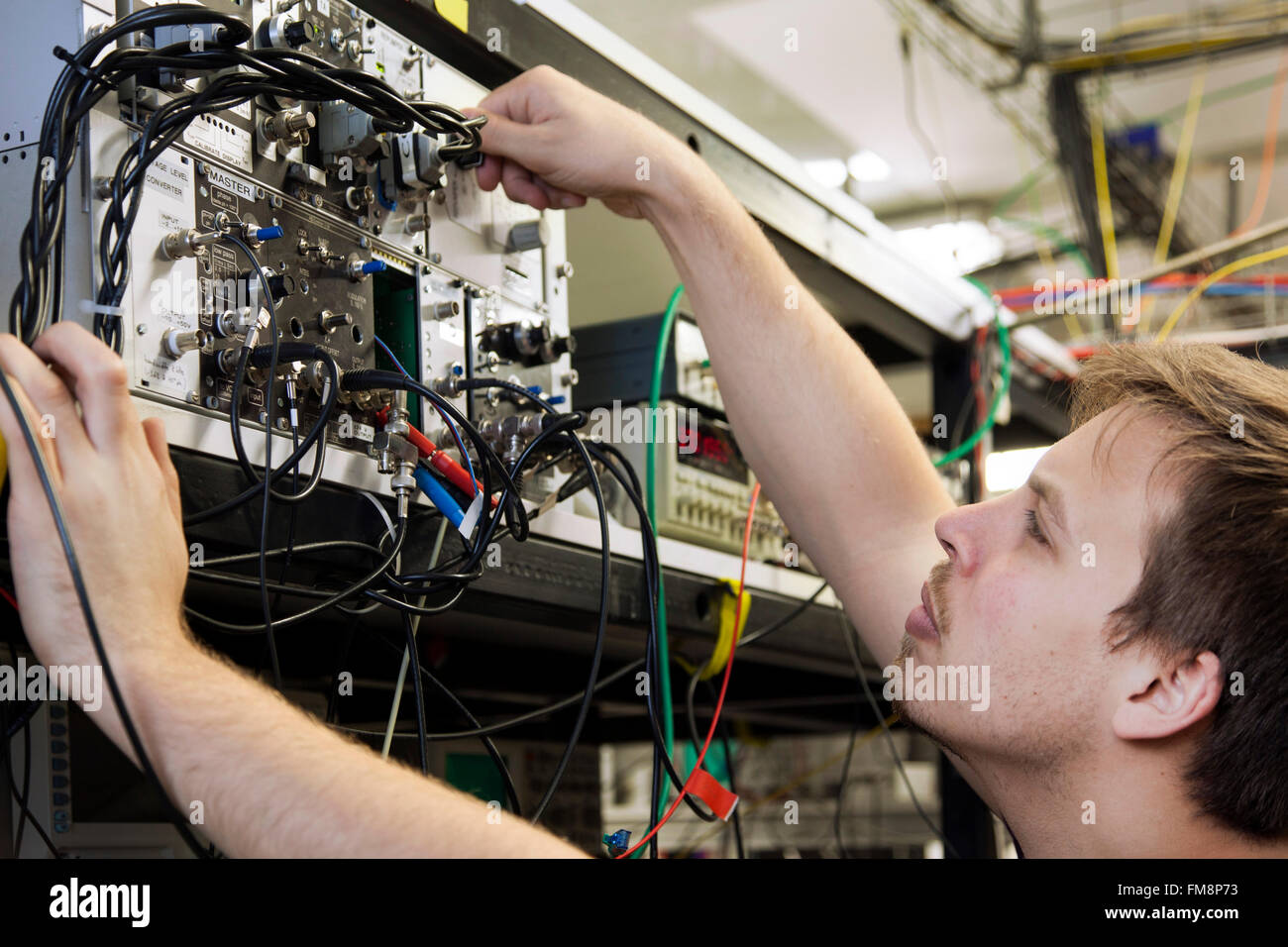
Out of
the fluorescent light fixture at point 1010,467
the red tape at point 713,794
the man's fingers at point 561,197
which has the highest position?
the man's fingers at point 561,197

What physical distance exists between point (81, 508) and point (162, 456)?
0.07 m

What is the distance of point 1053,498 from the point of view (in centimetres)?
109

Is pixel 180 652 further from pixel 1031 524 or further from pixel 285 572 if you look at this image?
pixel 1031 524

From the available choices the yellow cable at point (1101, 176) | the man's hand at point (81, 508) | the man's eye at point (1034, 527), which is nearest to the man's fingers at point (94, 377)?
the man's hand at point (81, 508)

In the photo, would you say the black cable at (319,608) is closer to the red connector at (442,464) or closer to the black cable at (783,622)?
the red connector at (442,464)

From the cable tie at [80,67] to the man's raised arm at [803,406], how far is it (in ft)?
1.84

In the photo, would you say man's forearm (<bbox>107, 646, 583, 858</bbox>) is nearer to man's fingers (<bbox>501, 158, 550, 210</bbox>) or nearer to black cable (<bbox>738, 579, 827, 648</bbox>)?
man's fingers (<bbox>501, 158, 550, 210</bbox>)

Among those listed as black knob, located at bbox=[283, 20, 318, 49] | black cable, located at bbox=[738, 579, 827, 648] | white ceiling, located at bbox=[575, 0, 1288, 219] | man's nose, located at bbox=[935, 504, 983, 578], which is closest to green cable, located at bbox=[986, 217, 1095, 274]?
white ceiling, located at bbox=[575, 0, 1288, 219]

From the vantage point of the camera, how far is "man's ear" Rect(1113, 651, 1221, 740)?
99 cm

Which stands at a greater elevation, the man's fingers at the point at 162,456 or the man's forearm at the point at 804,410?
the man's forearm at the point at 804,410

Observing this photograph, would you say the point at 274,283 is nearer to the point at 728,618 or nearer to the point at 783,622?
the point at 728,618

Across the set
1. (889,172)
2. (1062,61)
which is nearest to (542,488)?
(1062,61)

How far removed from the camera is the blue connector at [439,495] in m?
0.96
